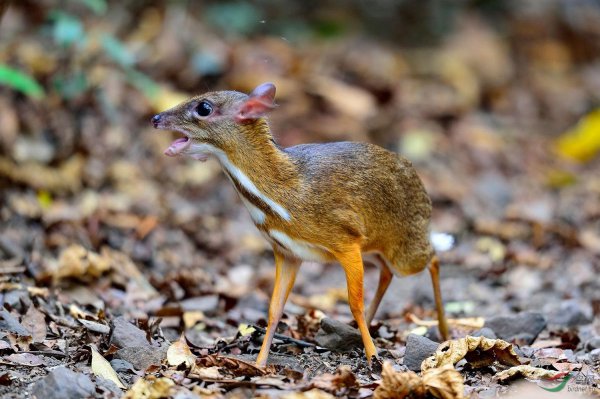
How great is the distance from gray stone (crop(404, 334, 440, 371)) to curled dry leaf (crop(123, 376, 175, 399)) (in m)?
1.56

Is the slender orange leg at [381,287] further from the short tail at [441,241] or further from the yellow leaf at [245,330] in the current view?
the yellow leaf at [245,330]

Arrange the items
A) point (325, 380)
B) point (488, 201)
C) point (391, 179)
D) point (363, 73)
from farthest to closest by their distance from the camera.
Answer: point (363, 73)
point (488, 201)
point (391, 179)
point (325, 380)

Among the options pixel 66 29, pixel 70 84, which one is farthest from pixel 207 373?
pixel 70 84

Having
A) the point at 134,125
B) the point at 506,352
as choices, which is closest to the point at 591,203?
the point at 134,125

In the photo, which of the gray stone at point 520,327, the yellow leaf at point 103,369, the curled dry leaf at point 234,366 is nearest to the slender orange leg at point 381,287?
the gray stone at point 520,327

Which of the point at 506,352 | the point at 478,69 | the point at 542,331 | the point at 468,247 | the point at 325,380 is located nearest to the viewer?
the point at 325,380

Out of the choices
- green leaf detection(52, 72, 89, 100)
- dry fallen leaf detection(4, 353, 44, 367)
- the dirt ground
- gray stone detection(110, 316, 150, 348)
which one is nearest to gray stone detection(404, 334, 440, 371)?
the dirt ground

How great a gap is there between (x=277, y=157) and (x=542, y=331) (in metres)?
2.65

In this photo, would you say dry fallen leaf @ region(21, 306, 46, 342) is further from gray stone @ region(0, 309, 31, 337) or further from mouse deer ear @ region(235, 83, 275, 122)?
mouse deer ear @ region(235, 83, 275, 122)

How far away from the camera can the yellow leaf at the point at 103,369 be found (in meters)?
4.89

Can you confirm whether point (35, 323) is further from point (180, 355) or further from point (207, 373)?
point (207, 373)

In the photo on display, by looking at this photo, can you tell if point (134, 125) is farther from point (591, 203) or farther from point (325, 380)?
point (325, 380)

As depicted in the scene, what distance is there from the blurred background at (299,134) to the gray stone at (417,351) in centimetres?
154

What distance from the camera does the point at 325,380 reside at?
4.73m
